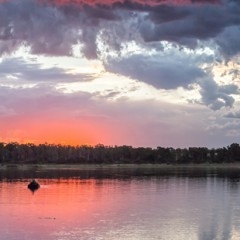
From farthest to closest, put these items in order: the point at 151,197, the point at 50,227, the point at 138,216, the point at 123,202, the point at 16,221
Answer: the point at 151,197 < the point at 123,202 < the point at 138,216 < the point at 16,221 < the point at 50,227

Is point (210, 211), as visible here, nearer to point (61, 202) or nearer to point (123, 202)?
point (123, 202)

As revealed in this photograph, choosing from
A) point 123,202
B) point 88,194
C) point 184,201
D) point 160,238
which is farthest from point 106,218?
point 88,194

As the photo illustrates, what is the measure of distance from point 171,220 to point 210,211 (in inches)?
505

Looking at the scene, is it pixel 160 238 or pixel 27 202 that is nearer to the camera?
pixel 160 238

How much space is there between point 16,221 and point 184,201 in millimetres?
37042

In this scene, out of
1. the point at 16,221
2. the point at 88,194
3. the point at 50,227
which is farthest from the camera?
the point at 88,194

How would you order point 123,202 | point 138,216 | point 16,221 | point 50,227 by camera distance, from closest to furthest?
point 50,227 → point 16,221 → point 138,216 → point 123,202

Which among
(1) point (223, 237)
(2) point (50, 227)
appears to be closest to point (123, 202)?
(2) point (50, 227)

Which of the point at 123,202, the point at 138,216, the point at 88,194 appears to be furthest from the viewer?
the point at 88,194

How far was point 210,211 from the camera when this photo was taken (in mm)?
78500

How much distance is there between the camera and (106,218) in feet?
227

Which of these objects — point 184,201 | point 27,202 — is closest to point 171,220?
point 184,201

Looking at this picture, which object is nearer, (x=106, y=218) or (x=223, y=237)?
(x=223, y=237)

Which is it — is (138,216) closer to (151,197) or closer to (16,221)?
(16,221)
